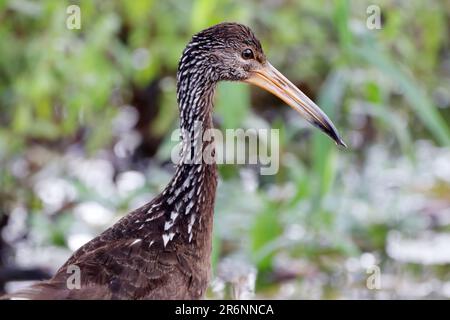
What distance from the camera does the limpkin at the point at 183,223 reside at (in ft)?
13.4

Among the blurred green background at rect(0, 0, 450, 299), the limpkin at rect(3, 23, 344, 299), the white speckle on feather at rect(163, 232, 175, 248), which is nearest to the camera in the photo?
the limpkin at rect(3, 23, 344, 299)

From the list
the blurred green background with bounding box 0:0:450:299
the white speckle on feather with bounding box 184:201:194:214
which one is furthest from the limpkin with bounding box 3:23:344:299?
the blurred green background with bounding box 0:0:450:299

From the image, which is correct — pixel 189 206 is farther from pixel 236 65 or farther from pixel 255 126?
pixel 255 126

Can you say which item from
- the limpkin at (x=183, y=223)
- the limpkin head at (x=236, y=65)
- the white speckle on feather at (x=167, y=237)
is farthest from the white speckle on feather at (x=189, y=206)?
the limpkin head at (x=236, y=65)

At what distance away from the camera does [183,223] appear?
4.42 metres

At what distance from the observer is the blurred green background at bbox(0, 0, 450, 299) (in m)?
6.38

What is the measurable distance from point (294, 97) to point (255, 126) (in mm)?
1814

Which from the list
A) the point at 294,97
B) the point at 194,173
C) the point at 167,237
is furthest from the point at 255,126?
the point at 167,237

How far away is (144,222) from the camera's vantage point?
14.4 ft

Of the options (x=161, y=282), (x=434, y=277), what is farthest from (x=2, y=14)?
(x=161, y=282)

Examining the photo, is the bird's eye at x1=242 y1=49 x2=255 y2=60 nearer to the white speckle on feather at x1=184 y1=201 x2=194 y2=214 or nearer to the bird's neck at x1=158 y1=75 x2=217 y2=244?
the bird's neck at x1=158 y1=75 x2=217 y2=244

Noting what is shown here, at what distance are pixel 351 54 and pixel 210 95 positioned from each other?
1.48 m
